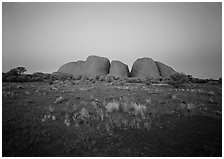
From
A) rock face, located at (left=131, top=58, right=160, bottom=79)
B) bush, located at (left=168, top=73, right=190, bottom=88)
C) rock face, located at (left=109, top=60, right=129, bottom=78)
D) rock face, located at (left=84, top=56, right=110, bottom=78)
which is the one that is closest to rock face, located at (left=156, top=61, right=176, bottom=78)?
rock face, located at (left=131, top=58, right=160, bottom=79)

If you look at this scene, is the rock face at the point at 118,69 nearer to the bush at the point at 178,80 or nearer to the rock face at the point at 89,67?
the rock face at the point at 89,67

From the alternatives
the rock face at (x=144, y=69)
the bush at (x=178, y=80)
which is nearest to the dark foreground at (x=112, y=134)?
the bush at (x=178, y=80)

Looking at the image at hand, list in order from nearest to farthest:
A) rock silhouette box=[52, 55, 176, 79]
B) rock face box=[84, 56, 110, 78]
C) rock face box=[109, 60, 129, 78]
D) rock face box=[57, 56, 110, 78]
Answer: rock face box=[109, 60, 129, 78] < rock silhouette box=[52, 55, 176, 79] < rock face box=[84, 56, 110, 78] < rock face box=[57, 56, 110, 78]

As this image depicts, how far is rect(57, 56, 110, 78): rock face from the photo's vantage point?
147 ft

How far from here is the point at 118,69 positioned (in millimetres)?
45344

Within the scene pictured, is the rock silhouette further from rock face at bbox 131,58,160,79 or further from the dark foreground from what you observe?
the dark foreground

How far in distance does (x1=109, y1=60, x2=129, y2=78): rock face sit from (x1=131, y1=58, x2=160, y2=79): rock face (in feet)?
7.83

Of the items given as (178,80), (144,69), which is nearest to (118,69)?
(144,69)

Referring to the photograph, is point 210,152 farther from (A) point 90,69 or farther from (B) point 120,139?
(A) point 90,69

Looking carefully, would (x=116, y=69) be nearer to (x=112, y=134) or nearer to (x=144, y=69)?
(x=144, y=69)

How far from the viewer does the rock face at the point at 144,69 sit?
143ft

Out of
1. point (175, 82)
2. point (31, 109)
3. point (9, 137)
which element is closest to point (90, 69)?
point (175, 82)

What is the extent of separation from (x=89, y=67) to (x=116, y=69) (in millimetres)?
8181

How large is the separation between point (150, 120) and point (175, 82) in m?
14.5
